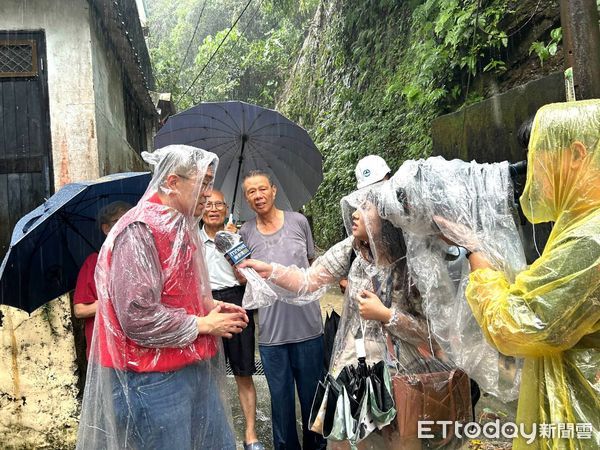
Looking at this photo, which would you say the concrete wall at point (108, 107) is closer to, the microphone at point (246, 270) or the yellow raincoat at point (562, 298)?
the microphone at point (246, 270)

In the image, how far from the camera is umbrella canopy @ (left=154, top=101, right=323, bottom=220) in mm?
3361

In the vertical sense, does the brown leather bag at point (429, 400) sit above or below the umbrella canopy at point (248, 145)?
below

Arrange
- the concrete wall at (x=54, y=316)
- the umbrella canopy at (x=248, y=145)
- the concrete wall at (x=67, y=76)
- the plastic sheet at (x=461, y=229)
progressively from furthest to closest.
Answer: the concrete wall at (x=67, y=76), the concrete wall at (x=54, y=316), the umbrella canopy at (x=248, y=145), the plastic sheet at (x=461, y=229)

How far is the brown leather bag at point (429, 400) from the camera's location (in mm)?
1986

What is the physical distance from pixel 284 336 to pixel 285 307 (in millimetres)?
172

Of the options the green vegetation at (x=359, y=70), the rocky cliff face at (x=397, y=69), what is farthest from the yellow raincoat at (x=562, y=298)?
the rocky cliff face at (x=397, y=69)

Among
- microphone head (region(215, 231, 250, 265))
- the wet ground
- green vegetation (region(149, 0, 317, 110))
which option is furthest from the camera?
green vegetation (region(149, 0, 317, 110))

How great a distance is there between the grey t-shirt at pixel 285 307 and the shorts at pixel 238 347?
0.30 meters

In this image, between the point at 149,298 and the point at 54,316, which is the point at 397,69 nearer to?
the point at 54,316

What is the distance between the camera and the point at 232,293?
3.29 m

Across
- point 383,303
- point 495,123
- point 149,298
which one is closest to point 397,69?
point 495,123

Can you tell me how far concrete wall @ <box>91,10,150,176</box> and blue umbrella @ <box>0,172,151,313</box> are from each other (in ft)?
4.07

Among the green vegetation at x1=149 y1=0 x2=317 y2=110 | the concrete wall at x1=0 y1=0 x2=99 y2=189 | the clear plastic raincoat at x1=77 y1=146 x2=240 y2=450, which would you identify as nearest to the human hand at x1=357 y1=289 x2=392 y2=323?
the clear plastic raincoat at x1=77 y1=146 x2=240 y2=450

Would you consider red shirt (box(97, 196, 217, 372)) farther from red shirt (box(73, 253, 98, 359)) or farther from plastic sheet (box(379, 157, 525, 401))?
red shirt (box(73, 253, 98, 359))
